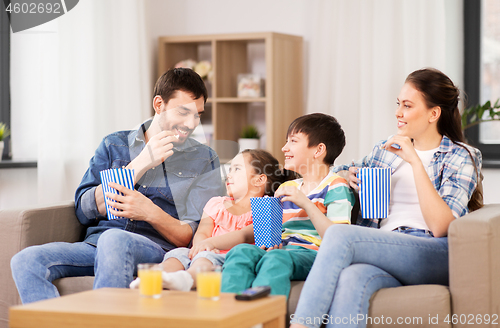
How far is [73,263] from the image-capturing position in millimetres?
1767

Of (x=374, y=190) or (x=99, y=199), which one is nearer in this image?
(x=374, y=190)

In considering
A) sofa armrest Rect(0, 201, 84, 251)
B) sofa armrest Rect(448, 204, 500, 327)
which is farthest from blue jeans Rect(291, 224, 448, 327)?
sofa armrest Rect(0, 201, 84, 251)

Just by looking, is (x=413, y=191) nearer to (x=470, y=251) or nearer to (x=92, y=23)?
(x=470, y=251)

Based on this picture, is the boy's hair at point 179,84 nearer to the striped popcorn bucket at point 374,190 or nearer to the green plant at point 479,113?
the striped popcorn bucket at point 374,190

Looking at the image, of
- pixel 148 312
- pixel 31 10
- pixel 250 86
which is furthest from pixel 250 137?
pixel 148 312

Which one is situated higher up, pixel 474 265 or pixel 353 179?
pixel 353 179

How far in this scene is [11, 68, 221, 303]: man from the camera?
67.1 inches

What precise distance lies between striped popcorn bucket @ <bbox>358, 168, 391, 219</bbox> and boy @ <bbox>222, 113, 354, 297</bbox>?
0.09 m

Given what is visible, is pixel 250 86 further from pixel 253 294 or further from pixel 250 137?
pixel 253 294

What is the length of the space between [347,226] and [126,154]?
90 cm

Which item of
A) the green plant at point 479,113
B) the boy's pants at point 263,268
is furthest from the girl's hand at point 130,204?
the green plant at point 479,113

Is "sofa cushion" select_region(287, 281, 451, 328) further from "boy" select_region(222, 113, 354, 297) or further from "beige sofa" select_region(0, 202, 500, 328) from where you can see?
"boy" select_region(222, 113, 354, 297)

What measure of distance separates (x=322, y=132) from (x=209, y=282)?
2.82 feet

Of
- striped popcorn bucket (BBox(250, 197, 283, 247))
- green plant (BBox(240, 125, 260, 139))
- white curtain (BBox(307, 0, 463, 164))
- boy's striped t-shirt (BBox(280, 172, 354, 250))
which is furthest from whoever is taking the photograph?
green plant (BBox(240, 125, 260, 139))
